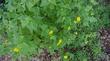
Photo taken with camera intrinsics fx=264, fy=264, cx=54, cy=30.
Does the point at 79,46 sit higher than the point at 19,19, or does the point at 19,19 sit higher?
the point at 19,19

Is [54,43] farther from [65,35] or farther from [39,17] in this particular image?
[39,17]

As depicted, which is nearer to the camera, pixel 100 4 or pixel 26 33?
pixel 26 33

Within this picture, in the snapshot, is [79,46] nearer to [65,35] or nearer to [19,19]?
[65,35]

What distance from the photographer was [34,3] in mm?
2855

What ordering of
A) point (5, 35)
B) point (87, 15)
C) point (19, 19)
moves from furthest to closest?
point (5, 35)
point (87, 15)
point (19, 19)

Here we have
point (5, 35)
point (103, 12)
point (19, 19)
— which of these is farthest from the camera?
point (103, 12)

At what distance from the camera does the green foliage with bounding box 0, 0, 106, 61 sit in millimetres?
2887

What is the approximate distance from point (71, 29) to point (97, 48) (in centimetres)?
48

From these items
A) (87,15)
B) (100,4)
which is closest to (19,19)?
(87,15)

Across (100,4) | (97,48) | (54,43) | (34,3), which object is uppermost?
(34,3)

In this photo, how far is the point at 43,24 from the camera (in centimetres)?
303

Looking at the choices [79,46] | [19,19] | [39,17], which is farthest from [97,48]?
[19,19]

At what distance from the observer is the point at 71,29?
10.6 feet

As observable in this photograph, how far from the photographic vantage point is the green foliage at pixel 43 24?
2887mm
